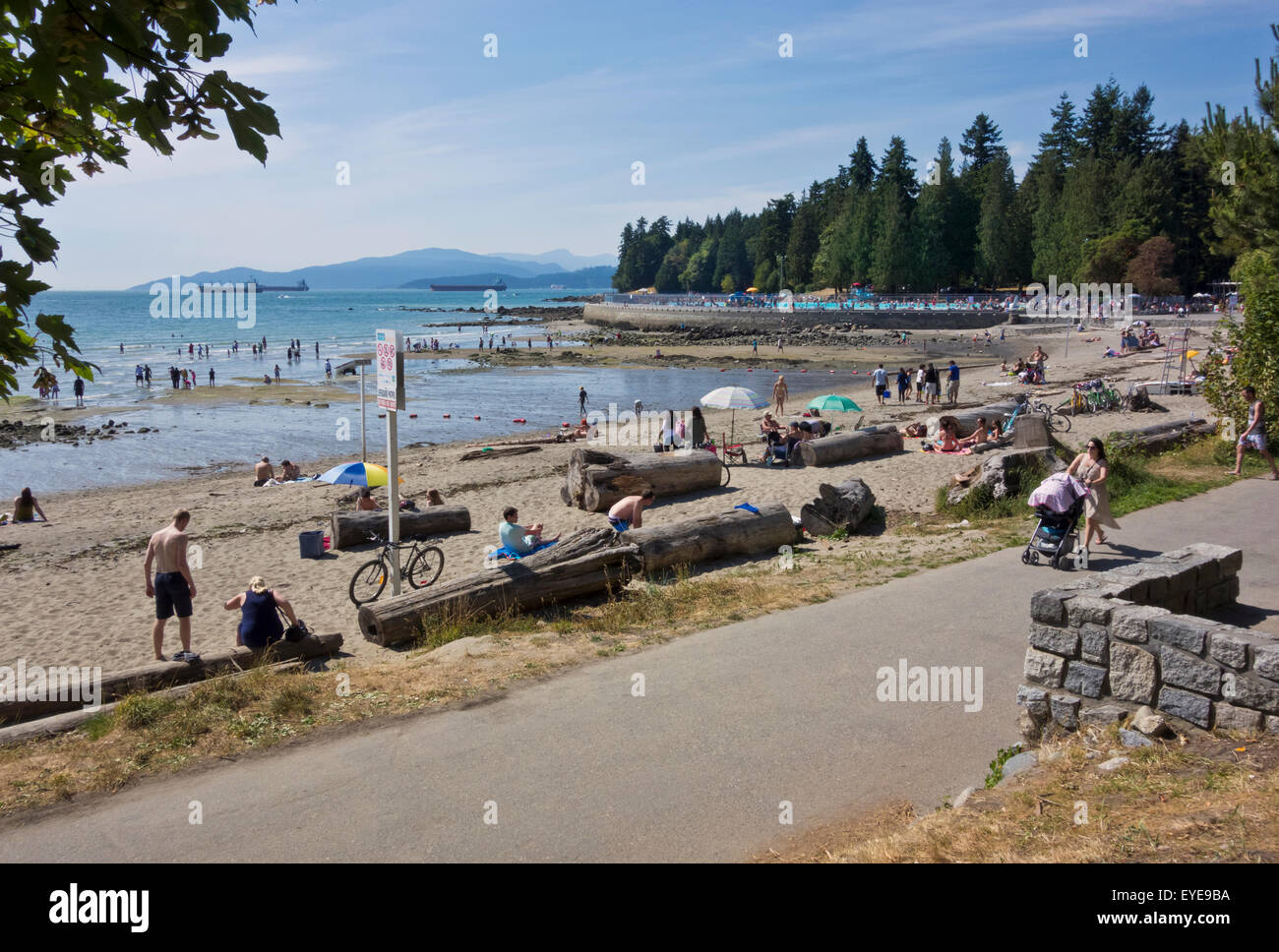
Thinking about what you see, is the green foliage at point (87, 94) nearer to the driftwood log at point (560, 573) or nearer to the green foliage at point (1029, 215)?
the driftwood log at point (560, 573)

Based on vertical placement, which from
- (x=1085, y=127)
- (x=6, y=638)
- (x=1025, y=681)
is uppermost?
(x=1085, y=127)

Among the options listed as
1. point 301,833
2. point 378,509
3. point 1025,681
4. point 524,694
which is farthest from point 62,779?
point 378,509

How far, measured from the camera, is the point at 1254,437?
590 inches

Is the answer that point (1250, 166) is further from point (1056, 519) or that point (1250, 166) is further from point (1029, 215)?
point (1029, 215)

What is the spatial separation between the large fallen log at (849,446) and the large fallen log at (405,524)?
303 inches

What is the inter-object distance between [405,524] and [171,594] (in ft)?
20.3

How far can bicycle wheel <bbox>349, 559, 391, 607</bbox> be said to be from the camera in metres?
12.0

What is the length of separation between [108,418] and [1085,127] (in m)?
87.2

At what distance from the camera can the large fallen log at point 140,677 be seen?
24.3 ft

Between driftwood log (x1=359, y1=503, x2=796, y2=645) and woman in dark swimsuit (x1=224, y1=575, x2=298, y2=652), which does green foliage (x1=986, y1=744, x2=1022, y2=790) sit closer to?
driftwood log (x1=359, y1=503, x2=796, y2=645)

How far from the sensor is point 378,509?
15906 mm

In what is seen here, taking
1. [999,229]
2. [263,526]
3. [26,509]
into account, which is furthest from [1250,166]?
[999,229]

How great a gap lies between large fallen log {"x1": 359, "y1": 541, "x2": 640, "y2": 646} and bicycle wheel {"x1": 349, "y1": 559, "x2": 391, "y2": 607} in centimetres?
247

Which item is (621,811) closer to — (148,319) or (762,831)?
(762,831)
